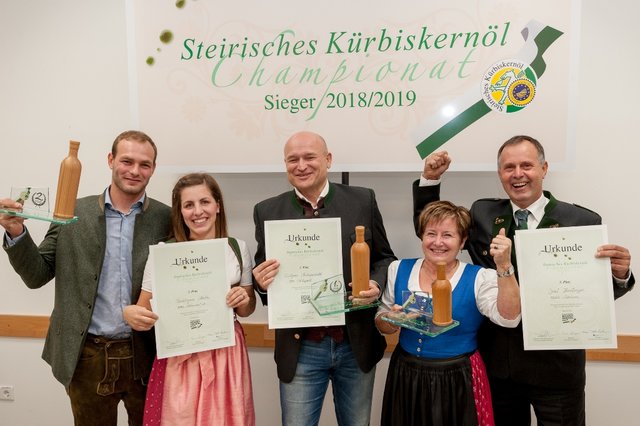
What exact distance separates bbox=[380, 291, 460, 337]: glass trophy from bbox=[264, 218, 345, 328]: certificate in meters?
0.23

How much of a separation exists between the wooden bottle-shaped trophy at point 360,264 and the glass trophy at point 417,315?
0.14 meters

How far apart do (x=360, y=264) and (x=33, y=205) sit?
1405mm

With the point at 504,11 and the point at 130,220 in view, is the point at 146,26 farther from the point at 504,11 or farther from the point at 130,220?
the point at 504,11

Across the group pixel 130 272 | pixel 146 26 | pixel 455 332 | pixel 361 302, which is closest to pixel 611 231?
pixel 455 332

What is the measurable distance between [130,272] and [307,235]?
2.64 feet

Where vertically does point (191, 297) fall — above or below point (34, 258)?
below

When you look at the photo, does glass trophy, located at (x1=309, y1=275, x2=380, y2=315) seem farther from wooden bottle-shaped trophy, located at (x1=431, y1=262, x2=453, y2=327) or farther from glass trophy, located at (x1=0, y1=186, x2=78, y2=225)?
glass trophy, located at (x1=0, y1=186, x2=78, y2=225)

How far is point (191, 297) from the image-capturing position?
1.84 meters

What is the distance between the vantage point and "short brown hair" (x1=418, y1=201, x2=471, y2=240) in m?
1.85

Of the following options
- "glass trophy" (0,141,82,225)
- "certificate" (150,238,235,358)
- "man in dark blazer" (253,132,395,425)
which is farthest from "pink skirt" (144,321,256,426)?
"glass trophy" (0,141,82,225)

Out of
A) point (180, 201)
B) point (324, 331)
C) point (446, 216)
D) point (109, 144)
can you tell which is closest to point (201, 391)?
point (324, 331)

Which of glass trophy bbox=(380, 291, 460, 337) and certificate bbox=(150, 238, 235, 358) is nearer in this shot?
glass trophy bbox=(380, 291, 460, 337)

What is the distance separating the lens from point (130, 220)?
205 cm

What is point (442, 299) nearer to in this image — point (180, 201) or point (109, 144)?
point (180, 201)
